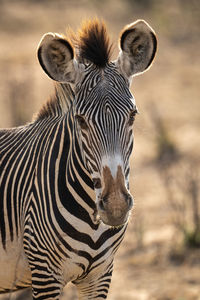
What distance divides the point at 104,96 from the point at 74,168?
2.21 ft

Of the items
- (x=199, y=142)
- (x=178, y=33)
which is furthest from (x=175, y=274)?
(x=178, y=33)

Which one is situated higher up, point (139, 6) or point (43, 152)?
point (139, 6)

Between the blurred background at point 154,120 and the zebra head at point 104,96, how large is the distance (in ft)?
5.09

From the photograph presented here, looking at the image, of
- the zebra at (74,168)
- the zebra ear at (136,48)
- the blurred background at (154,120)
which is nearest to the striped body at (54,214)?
the zebra at (74,168)

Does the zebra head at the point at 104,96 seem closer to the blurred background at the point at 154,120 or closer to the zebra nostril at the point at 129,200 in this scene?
the zebra nostril at the point at 129,200

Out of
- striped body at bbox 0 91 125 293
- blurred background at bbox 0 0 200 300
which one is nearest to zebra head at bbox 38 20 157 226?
striped body at bbox 0 91 125 293

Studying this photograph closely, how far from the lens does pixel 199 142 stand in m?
16.0

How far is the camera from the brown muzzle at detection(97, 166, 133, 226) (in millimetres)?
4109

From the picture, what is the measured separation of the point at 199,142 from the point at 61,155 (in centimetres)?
1148

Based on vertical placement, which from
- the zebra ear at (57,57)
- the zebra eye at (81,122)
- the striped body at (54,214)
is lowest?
the striped body at (54,214)

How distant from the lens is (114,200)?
4.11 m

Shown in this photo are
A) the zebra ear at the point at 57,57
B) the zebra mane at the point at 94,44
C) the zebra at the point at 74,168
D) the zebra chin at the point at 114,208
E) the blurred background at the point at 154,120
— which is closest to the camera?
the zebra chin at the point at 114,208

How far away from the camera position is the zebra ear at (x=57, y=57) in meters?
4.49

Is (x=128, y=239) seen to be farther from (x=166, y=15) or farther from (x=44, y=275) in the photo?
(x=166, y=15)
